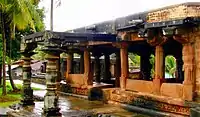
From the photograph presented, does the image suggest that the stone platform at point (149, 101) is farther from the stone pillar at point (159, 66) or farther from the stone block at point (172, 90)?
the stone pillar at point (159, 66)

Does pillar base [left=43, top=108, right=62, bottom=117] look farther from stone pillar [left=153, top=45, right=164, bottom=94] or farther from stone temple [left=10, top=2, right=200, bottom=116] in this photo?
stone pillar [left=153, top=45, right=164, bottom=94]

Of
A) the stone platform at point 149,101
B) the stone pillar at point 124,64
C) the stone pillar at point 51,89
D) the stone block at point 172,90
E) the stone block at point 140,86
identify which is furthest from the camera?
the stone pillar at point 124,64

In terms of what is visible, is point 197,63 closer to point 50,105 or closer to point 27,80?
point 50,105

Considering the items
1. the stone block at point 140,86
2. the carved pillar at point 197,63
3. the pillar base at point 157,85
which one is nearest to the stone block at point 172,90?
the pillar base at point 157,85

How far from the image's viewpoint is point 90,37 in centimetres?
1448

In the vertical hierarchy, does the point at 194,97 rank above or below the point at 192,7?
below

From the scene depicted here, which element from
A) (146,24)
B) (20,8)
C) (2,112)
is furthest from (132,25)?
(20,8)

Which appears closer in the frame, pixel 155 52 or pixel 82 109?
pixel 155 52

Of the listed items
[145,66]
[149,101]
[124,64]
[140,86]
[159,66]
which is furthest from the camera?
[145,66]

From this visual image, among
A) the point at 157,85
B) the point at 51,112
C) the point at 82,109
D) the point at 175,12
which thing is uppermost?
the point at 175,12

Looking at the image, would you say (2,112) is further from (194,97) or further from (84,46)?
(194,97)

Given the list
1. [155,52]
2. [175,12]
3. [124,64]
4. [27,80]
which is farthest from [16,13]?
[175,12]

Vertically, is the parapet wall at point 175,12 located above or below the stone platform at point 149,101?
above

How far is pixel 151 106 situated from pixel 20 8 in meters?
10.3
